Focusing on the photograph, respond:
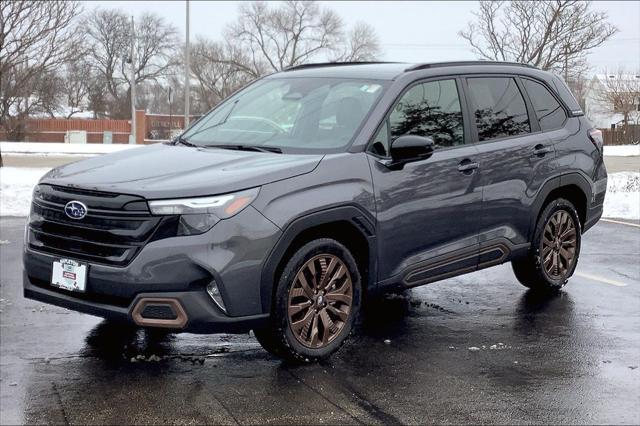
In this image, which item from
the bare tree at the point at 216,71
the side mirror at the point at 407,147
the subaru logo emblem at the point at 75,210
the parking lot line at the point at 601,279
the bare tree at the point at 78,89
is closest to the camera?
the subaru logo emblem at the point at 75,210

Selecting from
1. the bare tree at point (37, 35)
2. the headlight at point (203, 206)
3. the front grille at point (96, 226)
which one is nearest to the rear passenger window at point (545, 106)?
the headlight at point (203, 206)

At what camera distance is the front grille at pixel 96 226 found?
4648 mm

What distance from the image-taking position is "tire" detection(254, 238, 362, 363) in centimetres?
498

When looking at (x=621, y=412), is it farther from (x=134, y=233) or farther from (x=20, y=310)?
(x=20, y=310)

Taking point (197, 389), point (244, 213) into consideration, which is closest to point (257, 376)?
point (197, 389)

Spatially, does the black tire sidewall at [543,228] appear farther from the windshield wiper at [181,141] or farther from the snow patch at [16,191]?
the snow patch at [16,191]

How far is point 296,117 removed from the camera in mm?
5855

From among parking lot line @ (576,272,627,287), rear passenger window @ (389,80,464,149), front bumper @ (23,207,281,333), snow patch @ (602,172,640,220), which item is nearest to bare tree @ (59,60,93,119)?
snow patch @ (602,172,640,220)

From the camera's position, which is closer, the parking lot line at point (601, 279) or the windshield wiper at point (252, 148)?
the windshield wiper at point (252, 148)

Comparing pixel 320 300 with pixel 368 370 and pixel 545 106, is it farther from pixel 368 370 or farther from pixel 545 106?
pixel 545 106

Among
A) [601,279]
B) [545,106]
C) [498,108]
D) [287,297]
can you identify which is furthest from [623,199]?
[287,297]

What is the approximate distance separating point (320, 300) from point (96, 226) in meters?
1.37

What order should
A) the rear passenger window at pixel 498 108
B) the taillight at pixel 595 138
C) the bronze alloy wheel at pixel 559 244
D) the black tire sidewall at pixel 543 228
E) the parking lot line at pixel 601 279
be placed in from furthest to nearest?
the parking lot line at pixel 601 279, the taillight at pixel 595 138, the bronze alloy wheel at pixel 559 244, the black tire sidewall at pixel 543 228, the rear passenger window at pixel 498 108

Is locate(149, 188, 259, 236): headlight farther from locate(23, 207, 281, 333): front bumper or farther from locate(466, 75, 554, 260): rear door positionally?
locate(466, 75, 554, 260): rear door
